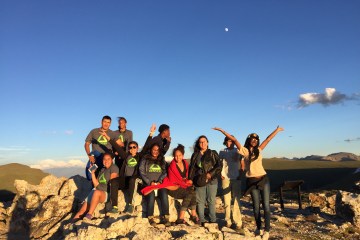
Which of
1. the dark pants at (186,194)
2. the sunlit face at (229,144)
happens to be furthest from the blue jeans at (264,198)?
the dark pants at (186,194)

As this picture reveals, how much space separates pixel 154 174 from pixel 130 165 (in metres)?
1.06

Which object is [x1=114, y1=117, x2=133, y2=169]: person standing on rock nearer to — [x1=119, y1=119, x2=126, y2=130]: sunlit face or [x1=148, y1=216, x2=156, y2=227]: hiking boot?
[x1=119, y1=119, x2=126, y2=130]: sunlit face

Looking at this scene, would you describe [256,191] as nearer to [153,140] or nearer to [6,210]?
[153,140]

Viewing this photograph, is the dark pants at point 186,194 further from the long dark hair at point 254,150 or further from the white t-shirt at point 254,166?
the long dark hair at point 254,150

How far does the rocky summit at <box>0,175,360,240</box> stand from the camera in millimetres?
8258

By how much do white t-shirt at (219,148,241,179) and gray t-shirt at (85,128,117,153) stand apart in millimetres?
4586

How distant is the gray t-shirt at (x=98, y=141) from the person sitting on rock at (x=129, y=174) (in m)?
1.02

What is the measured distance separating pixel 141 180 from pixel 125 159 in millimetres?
1092

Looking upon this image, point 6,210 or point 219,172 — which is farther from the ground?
point 219,172

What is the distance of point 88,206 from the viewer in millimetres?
9938

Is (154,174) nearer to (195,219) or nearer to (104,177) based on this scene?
(104,177)

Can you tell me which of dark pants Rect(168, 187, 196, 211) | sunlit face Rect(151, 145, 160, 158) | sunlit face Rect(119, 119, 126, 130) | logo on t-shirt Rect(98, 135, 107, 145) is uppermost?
sunlit face Rect(119, 119, 126, 130)

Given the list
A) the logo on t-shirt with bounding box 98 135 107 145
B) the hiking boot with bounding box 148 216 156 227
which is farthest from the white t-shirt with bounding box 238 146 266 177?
the logo on t-shirt with bounding box 98 135 107 145

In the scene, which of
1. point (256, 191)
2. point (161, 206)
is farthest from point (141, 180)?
point (256, 191)
